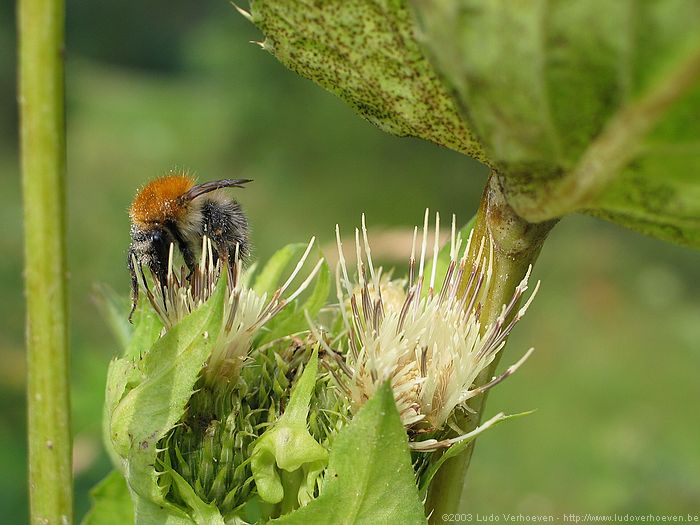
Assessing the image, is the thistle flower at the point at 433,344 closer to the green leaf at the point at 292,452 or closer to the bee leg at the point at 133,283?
the green leaf at the point at 292,452

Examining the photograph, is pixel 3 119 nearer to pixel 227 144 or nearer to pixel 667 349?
pixel 227 144

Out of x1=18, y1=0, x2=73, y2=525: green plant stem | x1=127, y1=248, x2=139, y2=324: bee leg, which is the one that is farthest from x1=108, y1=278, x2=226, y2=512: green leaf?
x1=127, y1=248, x2=139, y2=324: bee leg

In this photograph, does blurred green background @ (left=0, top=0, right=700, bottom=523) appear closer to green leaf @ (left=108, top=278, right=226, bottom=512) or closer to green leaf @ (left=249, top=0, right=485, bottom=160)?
green leaf @ (left=108, top=278, right=226, bottom=512)

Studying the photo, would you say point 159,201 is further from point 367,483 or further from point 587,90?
point 587,90

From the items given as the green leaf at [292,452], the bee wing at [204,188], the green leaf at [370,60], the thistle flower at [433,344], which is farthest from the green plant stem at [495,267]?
the bee wing at [204,188]

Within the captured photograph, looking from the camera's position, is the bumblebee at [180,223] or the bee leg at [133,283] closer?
the bee leg at [133,283]

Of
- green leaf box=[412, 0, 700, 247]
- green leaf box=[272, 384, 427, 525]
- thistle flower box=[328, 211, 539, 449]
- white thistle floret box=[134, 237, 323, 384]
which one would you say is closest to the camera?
green leaf box=[412, 0, 700, 247]
